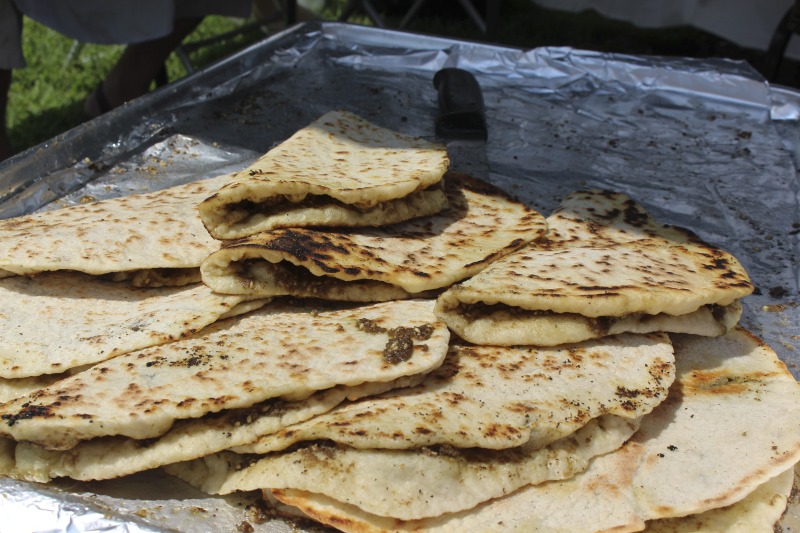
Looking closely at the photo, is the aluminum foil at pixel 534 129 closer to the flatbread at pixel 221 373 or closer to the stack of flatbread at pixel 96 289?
the stack of flatbread at pixel 96 289

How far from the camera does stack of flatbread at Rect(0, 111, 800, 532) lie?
1.67 meters

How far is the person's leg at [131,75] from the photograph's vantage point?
469cm

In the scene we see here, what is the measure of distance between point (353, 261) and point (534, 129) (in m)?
1.86

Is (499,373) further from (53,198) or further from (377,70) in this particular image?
(377,70)

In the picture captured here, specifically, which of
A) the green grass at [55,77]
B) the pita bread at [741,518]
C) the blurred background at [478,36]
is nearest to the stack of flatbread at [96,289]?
the pita bread at [741,518]

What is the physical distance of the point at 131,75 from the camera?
470 centimetres

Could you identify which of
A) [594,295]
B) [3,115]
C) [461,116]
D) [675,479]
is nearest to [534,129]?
[461,116]

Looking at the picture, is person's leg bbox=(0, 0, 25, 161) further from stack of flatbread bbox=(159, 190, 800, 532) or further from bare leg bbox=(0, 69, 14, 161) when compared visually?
stack of flatbread bbox=(159, 190, 800, 532)

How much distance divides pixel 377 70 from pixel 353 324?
259 cm

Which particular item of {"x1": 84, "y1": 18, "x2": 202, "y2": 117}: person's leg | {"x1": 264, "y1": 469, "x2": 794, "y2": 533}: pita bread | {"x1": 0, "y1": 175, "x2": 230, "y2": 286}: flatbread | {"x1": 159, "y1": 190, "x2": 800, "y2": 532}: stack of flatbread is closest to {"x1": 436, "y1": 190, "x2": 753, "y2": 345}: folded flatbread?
{"x1": 159, "y1": 190, "x2": 800, "y2": 532}: stack of flatbread

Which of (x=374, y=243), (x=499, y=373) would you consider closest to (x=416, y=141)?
(x=374, y=243)

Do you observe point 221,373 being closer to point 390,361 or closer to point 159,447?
point 159,447

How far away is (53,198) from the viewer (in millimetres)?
2961

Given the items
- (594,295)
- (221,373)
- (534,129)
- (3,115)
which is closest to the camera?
(221,373)
